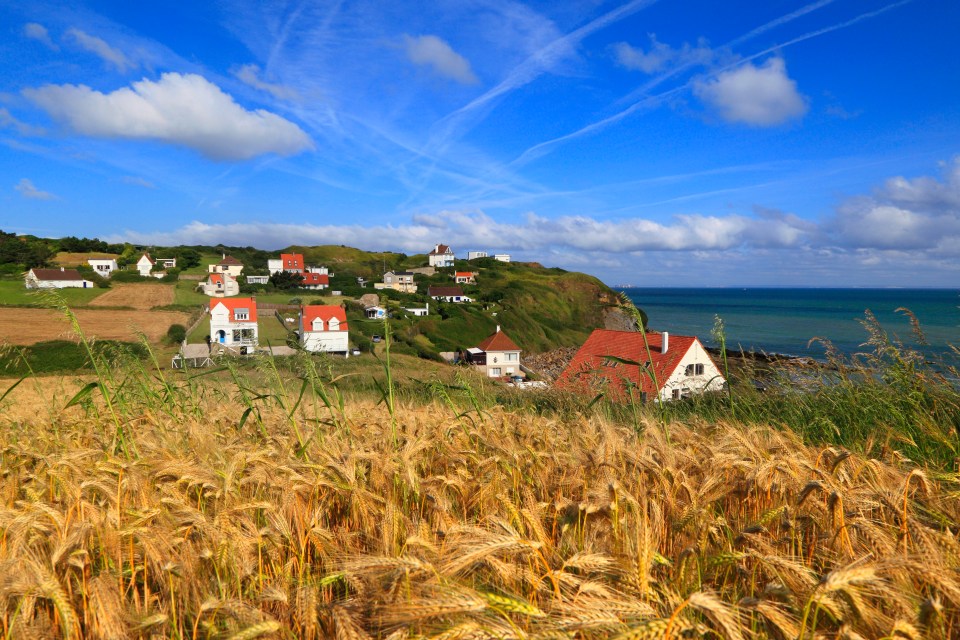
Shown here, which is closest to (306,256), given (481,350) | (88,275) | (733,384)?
(88,275)

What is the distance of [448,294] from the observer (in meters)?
96.3

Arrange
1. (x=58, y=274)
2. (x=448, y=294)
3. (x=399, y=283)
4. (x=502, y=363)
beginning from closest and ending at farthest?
(x=502, y=363), (x=58, y=274), (x=448, y=294), (x=399, y=283)

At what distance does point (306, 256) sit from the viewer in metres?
138

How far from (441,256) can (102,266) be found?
82.3 meters

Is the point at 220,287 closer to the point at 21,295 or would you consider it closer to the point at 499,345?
the point at 21,295

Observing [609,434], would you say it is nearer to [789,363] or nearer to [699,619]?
[699,619]

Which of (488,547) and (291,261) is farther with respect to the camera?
(291,261)

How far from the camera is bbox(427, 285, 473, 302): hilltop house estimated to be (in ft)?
310

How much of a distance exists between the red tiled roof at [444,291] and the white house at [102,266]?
53.0 m

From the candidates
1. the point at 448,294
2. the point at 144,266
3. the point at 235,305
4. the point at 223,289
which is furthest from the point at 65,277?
the point at 448,294

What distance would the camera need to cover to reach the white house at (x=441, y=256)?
5782 inches

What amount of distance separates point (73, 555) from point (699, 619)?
6.67 feet

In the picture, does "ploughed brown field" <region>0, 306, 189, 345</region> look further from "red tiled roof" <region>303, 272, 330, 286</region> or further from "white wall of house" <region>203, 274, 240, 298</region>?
"red tiled roof" <region>303, 272, 330, 286</region>

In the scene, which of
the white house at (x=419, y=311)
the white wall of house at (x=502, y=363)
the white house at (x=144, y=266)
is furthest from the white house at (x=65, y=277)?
the white wall of house at (x=502, y=363)
